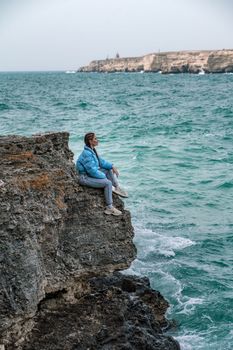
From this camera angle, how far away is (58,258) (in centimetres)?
990

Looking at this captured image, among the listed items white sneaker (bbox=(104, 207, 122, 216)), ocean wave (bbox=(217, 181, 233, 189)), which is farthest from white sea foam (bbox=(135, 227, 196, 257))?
ocean wave (bbox=(217, 181, 233, 189))

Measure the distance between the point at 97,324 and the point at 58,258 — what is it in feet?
4.46

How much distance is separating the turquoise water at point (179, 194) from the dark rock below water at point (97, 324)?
199 centimetres

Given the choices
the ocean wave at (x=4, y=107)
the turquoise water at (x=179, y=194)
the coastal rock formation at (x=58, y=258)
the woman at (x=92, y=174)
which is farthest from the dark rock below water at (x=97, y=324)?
the ocean wave at (x=4, y=107)

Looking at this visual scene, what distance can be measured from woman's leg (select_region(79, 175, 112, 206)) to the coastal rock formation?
0.15 m

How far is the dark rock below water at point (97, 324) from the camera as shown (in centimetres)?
897

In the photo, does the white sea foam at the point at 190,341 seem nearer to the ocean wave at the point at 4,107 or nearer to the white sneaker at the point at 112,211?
the white sneaker at the point at 112,211

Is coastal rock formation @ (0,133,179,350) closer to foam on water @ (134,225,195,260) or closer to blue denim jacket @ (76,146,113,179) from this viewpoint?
blue denim jacket @ (76,146,113,179)

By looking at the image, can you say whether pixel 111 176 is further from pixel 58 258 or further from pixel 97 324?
pixel 97 324

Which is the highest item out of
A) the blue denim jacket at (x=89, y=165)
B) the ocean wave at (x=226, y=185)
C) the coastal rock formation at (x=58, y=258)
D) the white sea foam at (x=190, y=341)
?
the blue denim jacket at (x=89, y=165)

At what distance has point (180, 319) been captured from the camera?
13188 millimetres

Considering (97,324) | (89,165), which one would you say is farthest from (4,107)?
(97,324)

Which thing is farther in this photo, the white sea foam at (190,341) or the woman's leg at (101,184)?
the white sea foam at (190,341)

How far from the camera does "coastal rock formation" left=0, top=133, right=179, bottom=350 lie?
842 centimetres
